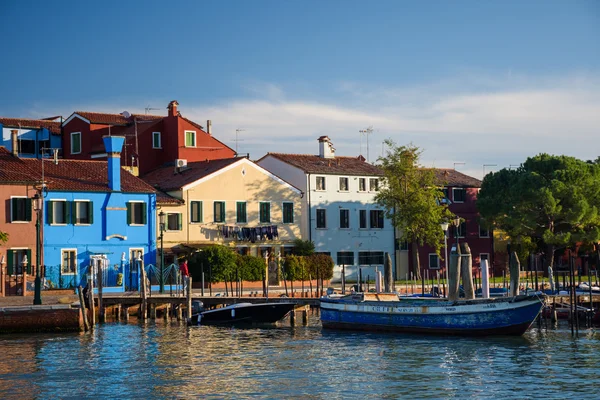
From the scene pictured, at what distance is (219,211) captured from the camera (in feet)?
208

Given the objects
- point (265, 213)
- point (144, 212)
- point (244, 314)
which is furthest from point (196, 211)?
point (244, 314)

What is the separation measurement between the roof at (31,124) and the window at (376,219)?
22657 mm

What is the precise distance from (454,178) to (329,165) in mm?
12240

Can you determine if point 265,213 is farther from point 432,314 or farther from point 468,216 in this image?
point 432,314

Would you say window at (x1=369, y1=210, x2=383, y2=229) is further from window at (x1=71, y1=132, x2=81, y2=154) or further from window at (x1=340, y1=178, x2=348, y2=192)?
window at (x1=71, y1=132, x2=81, y2=154)

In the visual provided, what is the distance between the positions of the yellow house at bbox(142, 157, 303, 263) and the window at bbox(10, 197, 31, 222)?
8041 mm

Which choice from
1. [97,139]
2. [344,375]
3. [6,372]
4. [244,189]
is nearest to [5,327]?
[6,372]

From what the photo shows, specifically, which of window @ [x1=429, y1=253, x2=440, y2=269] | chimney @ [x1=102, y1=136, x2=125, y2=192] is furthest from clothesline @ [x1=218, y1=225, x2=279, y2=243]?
window @ [x1=429, y1=253, x2=440, y2=269]

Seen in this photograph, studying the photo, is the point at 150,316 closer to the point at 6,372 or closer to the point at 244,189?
the point at 244,189

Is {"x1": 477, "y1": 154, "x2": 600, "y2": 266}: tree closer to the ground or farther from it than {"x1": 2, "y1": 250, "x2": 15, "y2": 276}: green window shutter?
farther from it

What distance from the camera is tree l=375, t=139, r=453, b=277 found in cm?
6875

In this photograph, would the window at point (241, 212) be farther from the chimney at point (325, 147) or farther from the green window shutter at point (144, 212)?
the chimney at point (325, 147)

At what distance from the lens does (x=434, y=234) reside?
69.2 metres

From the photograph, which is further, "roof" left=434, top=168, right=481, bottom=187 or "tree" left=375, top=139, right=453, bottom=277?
"roof" left=434, top=168, right=481, bottom=187
